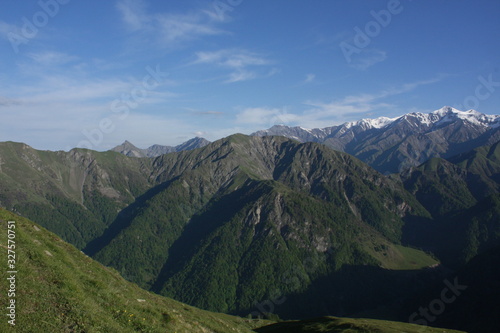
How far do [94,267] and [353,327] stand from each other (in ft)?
211

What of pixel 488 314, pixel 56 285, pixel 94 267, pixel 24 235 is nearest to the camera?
pixel 56 285

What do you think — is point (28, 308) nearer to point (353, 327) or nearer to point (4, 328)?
point (4, 328)

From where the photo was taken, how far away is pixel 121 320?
24266 millimetres

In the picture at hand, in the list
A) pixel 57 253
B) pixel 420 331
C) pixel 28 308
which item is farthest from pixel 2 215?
pixel 420 331

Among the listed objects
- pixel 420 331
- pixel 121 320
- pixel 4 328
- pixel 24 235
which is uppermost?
pixel 24 235

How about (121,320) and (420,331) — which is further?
(420,331)

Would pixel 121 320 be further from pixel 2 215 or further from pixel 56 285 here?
pixel 2 215

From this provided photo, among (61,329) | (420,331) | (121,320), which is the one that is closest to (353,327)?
(420,331)

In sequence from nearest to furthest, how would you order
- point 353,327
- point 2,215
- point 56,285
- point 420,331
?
point 56,285 < point 2,215 < point 353,327 < point 420,331

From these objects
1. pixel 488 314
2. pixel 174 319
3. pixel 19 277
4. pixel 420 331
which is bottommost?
pixel 488 314

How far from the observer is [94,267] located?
120ft

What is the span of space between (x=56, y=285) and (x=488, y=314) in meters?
242

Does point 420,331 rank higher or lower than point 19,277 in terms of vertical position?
lower

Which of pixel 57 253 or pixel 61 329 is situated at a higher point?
pixel 57 253
